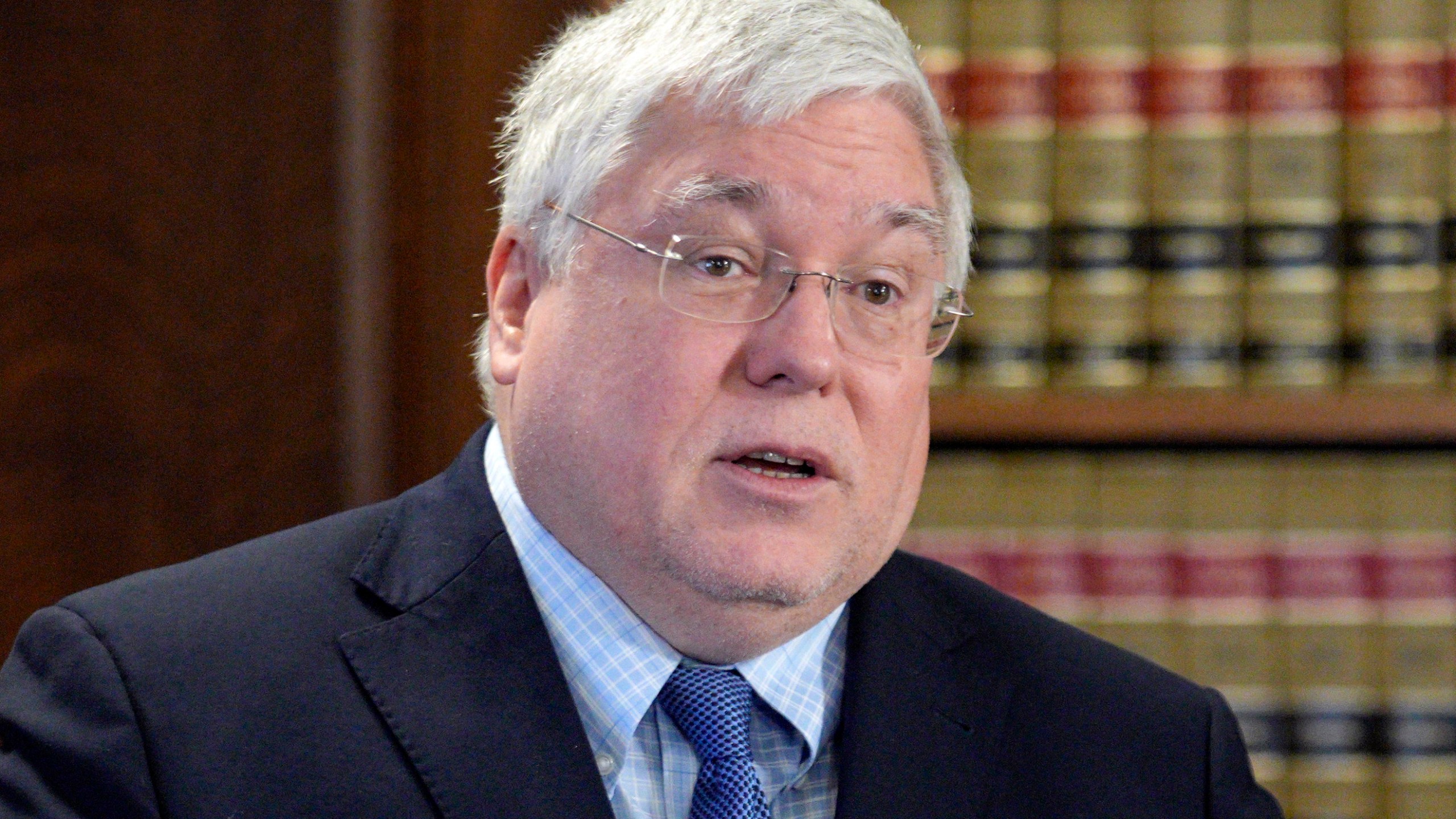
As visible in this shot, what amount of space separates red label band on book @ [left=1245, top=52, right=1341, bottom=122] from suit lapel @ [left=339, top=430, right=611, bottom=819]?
109cm

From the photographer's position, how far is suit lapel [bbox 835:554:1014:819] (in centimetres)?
124

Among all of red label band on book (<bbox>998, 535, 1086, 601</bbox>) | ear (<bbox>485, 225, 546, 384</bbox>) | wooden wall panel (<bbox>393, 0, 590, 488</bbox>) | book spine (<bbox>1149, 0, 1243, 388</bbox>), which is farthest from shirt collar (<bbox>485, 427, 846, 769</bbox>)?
book spine (<bbox>1149, 0, 1243, 388</bbox>)

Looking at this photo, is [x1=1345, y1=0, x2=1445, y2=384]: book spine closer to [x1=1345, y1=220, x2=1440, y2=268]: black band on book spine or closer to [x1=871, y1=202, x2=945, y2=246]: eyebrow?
[x1=1345, y1=220, x2=1440, y2=268]: black band on book spine

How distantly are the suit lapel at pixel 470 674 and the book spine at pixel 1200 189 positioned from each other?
957 millimetres

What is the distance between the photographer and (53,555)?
5.58ft

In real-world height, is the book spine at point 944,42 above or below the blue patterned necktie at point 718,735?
above

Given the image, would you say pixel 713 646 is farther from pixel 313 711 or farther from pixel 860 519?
pixel 313 711

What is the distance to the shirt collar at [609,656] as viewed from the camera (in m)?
1.18

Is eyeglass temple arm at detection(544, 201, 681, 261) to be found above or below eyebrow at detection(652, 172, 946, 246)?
below

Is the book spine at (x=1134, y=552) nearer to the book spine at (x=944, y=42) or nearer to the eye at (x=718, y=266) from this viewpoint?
the book spine at (x=944, y=42)

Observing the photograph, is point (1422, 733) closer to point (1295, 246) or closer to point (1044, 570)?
point (1044, 570)

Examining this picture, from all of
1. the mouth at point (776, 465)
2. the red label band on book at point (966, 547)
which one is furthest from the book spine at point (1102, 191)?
the mouth at point (776, 465)

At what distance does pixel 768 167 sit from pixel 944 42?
0.77m

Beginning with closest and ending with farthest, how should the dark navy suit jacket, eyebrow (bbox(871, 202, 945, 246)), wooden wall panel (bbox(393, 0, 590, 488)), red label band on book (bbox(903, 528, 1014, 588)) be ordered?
the dark navy suit jacket, eyebrow (bbox(871, 202, 945, 246)), wooden wall panel (bbox(393, 0, 590, 488)), red label band on book (bbox(903, 528, 1014, 588))
